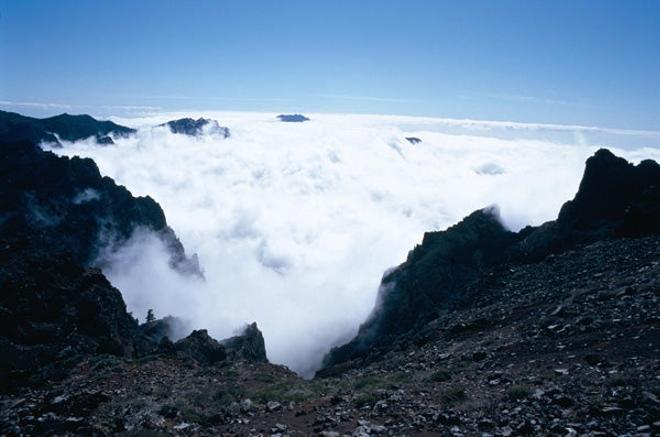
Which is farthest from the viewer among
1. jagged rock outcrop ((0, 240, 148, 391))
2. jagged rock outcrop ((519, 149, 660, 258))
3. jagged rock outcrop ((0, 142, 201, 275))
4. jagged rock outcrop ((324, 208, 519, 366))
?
jagged rock outcrop ((0, 142, 201, 275))

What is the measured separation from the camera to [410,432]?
14.0 metres

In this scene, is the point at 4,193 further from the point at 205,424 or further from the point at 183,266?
the point at 205,424

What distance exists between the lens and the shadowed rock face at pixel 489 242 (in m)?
46.4

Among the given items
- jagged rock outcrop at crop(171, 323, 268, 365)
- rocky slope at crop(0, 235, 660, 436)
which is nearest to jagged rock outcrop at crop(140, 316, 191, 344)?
jagged rock outcrop at crop(171, 323, 268, 365)

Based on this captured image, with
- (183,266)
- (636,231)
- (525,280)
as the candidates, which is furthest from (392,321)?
(183,266)

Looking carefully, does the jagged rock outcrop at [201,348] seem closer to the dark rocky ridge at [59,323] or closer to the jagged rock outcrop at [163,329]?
the dark rocky ridge at [59,323]

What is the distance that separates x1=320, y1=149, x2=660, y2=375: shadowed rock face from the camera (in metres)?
46.4

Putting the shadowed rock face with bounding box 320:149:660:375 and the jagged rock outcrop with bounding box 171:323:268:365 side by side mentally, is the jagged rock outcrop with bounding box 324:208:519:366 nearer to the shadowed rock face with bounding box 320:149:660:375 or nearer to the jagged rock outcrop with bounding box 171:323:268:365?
the shadowed rock face with bounding box 320:149:660:375

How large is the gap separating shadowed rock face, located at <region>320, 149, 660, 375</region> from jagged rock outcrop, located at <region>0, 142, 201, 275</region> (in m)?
77.6

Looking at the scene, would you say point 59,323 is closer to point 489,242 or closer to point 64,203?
point 489,242

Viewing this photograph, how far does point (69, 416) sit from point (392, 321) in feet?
189

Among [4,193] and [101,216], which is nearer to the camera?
[4,193]

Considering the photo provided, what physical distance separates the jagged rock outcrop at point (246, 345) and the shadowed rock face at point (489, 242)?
42.7 feet

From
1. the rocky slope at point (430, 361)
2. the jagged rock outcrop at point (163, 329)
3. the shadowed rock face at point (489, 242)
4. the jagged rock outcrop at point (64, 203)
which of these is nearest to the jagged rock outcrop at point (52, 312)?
the rocky slope at point (430, 361)
